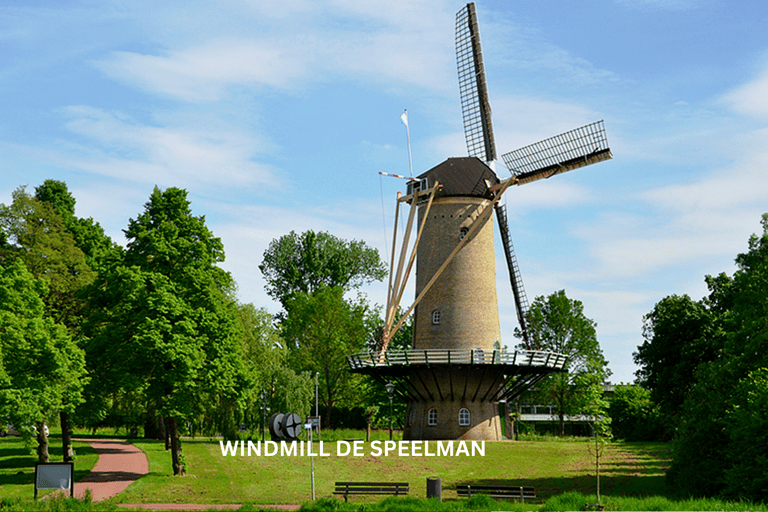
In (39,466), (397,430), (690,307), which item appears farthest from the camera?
(397,430)

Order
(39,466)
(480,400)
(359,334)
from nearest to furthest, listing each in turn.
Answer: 1. (39,466)
2. (480,400)
3. (359,334)

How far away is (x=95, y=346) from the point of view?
3052 cm

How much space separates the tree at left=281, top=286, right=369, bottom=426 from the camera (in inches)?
2111

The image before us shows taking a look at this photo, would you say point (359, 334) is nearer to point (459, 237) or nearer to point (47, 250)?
point (459, 237)

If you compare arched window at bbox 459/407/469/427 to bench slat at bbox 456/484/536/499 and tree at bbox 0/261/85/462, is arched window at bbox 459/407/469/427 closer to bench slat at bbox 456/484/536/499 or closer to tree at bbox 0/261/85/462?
bench slat at bbox 456/484/536/499

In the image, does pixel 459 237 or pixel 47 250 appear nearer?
pixel 47 250

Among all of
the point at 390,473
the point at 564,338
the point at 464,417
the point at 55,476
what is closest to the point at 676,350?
the point at 564,338

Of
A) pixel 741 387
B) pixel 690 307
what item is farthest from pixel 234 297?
pixel 741 387

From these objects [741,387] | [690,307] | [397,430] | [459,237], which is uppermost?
[459,237]

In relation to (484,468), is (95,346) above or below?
above

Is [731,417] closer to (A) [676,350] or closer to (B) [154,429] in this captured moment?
(A) [676,350]

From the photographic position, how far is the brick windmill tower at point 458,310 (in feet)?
123

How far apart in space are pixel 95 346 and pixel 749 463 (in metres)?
23.7

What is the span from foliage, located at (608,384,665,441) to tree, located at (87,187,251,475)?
107 feet
